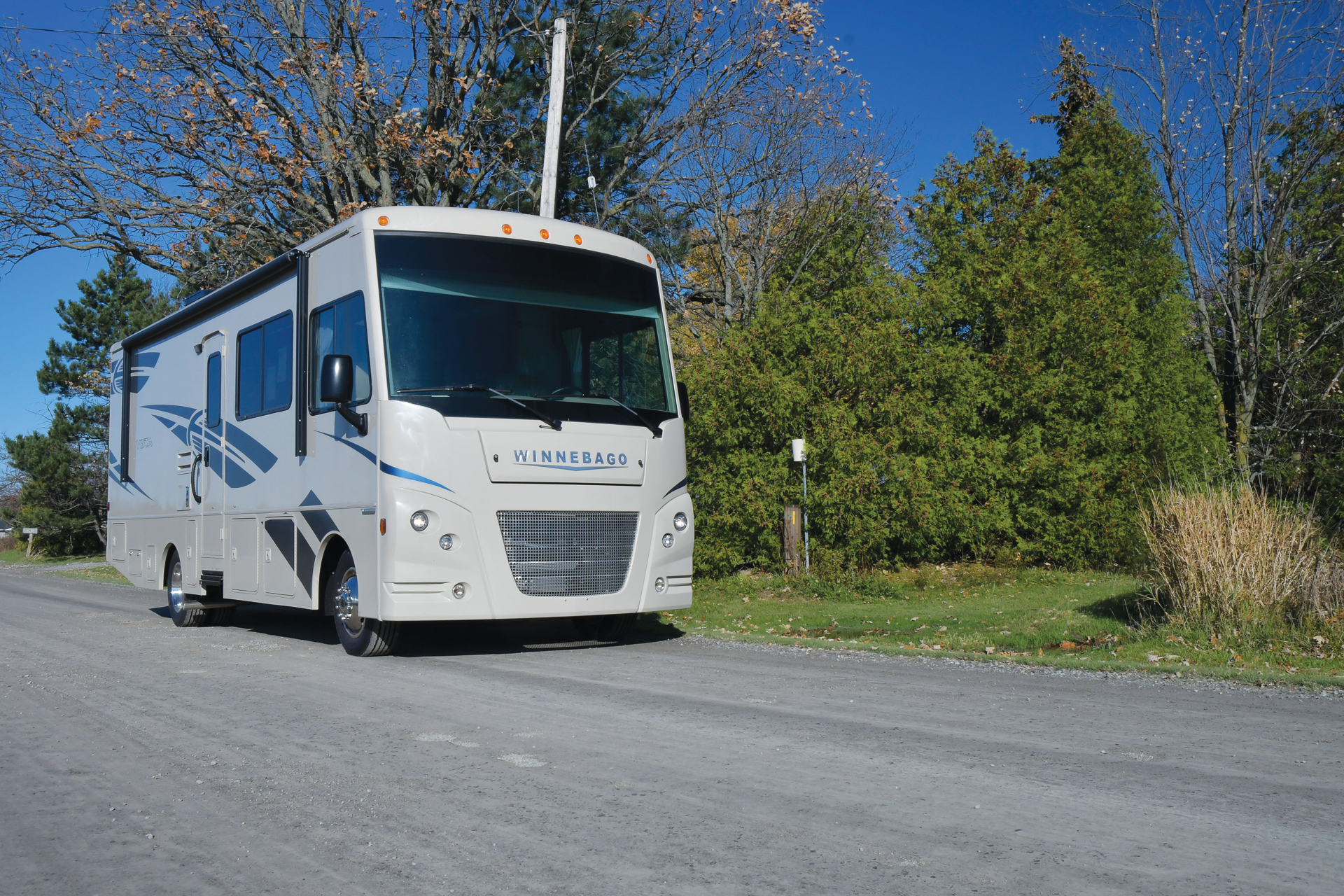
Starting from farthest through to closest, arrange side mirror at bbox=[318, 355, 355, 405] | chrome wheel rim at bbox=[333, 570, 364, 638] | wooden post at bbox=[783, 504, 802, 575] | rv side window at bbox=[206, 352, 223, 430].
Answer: wooden post at bbox=[783, 504, 802, 575] → rv side window at bbox=[206, 352, 223, 430] → chrome wheel rim at bbox=[333, 570, 364, 638] → side mirror at bbox=[318, 355, 355, 405]

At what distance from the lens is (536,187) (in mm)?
22031

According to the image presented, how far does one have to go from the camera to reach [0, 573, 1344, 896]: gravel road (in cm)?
371

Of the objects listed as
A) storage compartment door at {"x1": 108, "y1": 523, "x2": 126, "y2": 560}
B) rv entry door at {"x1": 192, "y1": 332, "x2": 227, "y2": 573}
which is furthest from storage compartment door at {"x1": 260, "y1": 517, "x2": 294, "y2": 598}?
storage compartment door at {"x1": 108, "y1": 523, "x2": 126, "y2": 560}

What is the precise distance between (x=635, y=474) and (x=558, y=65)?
9.56 meters

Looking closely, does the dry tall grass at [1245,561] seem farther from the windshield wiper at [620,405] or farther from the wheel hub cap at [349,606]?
the wheel hub cap at [349,606]

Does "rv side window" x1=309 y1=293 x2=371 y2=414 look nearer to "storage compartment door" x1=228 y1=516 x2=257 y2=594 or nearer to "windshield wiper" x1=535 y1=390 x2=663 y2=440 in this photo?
"windshield wiper" x1=535 y1=390 x2=663 y2=440

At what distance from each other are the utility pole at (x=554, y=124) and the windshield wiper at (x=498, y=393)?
277 inches

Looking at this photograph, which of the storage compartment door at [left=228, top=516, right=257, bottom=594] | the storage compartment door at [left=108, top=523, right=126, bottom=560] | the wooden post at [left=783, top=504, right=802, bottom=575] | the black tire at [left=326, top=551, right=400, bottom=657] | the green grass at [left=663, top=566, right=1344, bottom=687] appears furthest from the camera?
the wooden post at [left=783, top=504, right=802, bottom=575]

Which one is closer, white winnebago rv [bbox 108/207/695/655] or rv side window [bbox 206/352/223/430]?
white winnebago rv [bbox 108/207/695/655]

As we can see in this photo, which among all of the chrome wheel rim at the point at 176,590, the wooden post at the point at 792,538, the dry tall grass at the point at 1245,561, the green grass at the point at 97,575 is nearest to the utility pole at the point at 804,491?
the wooden post at the point at 792,538

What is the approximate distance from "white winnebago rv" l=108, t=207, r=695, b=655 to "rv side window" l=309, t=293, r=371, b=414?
0.02 m

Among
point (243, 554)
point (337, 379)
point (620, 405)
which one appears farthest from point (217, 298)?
point (620, 405)

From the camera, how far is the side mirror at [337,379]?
9109 mm

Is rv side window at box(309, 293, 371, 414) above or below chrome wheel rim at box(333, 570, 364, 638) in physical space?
above
